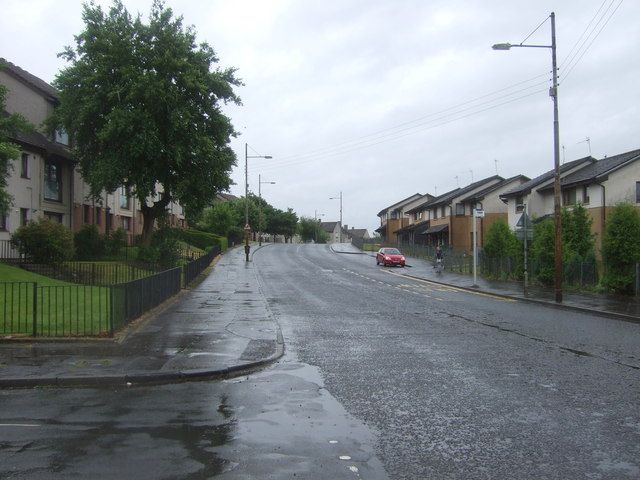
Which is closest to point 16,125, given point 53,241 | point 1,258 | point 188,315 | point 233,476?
point 53,241

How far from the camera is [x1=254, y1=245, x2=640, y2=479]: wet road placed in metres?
5.48

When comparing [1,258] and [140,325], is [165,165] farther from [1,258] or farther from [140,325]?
[140,325]

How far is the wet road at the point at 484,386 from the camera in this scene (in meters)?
5.48

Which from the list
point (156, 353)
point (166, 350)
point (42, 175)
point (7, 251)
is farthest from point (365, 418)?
point (42, 175)

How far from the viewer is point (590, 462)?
17.5 ft

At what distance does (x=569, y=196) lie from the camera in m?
40.0

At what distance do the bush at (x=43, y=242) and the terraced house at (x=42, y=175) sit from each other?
464cm

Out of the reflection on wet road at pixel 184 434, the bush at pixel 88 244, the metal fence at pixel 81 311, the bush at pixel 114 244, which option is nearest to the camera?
the reflection on wet road at pixel 184 434

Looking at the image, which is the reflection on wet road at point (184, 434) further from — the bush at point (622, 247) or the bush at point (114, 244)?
the bush at point (114, 244)

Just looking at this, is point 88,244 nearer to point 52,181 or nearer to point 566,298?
point 52,181

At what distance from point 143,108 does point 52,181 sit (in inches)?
277

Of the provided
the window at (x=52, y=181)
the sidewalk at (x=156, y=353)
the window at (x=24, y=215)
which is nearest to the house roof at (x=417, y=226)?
the window at (x=52, y=181)

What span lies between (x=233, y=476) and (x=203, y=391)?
131 inches

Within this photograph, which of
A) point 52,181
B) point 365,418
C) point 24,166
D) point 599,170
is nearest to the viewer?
point 365,418
